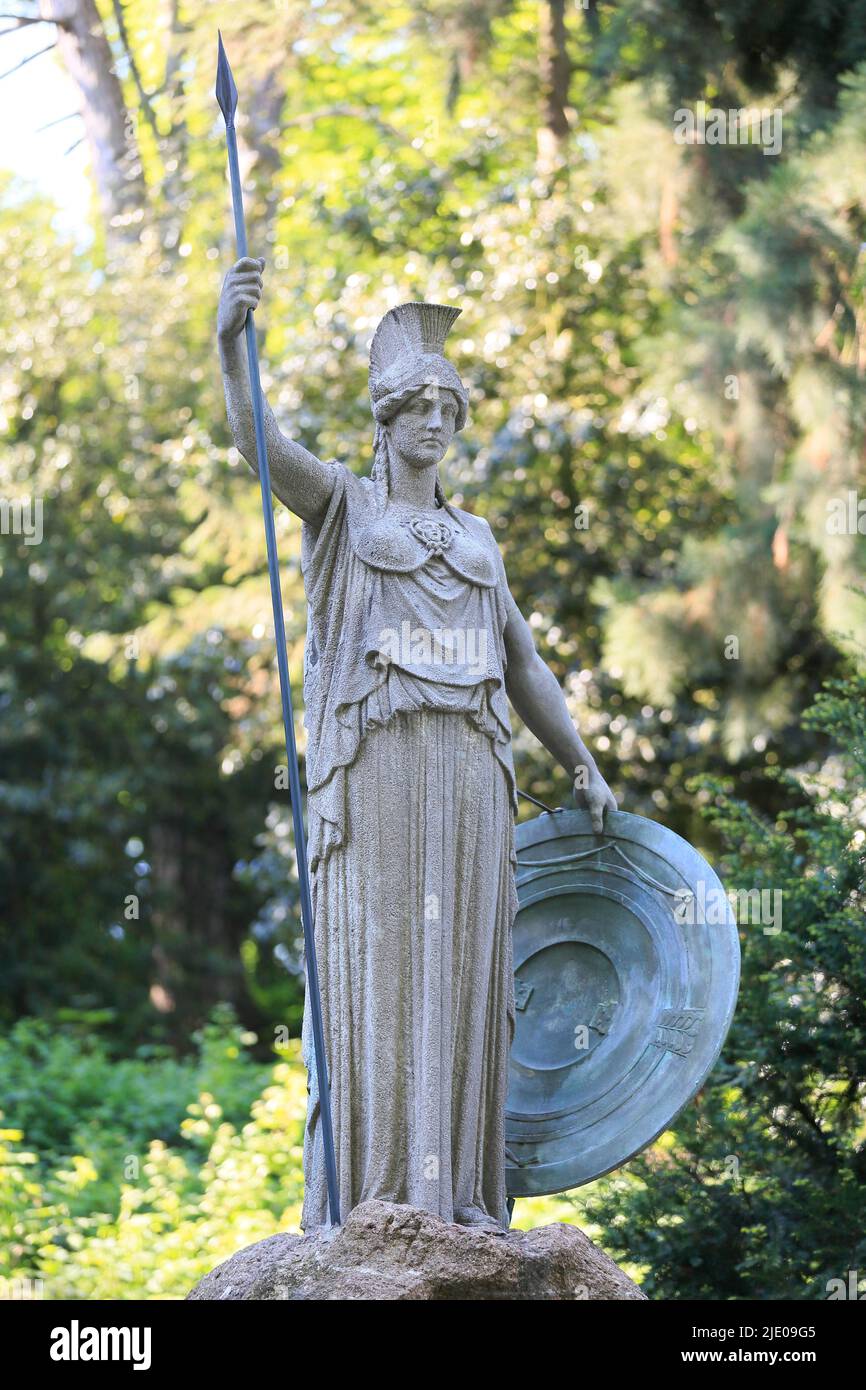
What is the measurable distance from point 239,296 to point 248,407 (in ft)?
1.03

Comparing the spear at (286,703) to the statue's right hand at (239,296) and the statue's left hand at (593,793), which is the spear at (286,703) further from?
the statue's left hand at (593,793)

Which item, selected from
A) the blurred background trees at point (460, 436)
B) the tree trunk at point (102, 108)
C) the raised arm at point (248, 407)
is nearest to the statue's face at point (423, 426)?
the raised arm at point (248, 407)

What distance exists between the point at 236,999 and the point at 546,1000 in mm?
12507

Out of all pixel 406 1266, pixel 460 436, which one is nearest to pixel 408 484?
pixel 406 1266

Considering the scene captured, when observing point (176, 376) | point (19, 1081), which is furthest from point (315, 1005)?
point (176, 376)

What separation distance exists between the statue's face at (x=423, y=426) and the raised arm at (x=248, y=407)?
0.92ft

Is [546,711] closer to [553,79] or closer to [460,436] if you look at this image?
[460,436]

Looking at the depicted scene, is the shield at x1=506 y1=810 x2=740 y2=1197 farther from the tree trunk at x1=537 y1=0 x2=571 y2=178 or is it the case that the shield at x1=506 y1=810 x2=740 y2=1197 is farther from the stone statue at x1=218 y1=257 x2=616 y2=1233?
the tree trunk at x1=537 y1=0 x2=571 y2=178

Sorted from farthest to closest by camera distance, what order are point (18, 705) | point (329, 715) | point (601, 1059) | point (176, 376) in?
point (18, 705) < point (176, 376) < point (601, 1059) < point (329, 715)

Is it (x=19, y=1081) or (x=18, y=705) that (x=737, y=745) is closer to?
(x=19, y=1081)

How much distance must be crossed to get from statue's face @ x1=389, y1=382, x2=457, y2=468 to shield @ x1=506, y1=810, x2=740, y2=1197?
4.52 ft

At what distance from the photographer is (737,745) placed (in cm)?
1295

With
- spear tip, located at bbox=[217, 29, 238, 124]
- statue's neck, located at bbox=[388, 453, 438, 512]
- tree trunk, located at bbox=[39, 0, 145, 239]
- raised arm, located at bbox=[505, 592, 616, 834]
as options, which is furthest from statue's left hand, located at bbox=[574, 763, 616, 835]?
tree trunk, located at bbox=[39, 0, 145, 239]

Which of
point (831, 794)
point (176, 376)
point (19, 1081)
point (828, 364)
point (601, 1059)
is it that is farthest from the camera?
point (176, 376)
